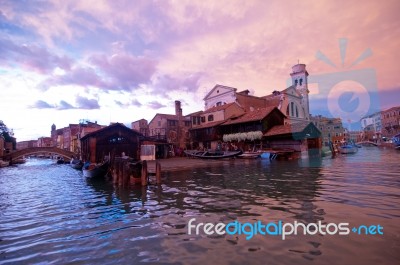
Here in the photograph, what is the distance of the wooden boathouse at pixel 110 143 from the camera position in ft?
100

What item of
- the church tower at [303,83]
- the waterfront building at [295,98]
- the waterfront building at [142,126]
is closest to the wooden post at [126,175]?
the waterfront building at [295,98]

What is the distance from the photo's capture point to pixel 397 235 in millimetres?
5590

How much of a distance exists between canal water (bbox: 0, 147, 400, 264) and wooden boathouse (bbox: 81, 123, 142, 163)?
Answer: 1853cm

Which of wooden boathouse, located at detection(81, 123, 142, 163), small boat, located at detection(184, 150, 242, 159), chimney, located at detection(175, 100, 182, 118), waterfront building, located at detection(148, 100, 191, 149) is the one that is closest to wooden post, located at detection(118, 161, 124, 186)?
wooden boathouse, located at detection(81, 123, 142, 163)

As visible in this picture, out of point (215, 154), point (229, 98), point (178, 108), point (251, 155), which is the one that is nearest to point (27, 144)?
point (178, 108)

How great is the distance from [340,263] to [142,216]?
624cm

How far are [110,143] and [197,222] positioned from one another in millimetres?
27532

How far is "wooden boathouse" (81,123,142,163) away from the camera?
30.6m

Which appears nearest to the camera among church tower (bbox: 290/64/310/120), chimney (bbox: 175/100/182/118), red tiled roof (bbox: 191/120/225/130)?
red tiled roof (bbox: 191/120/225/130)

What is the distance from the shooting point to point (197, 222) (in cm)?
738

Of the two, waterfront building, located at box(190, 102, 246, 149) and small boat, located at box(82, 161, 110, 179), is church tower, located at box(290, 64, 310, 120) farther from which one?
small boat, located at box(82, 161, 110, 179)

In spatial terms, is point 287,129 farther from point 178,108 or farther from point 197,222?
point 197,222

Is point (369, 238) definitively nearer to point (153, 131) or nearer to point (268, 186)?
point (268, 186)

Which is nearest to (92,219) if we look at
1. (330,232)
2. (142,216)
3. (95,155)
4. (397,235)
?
(142,216)
